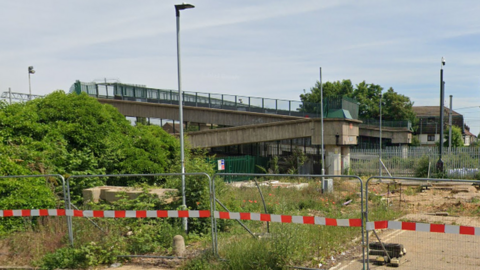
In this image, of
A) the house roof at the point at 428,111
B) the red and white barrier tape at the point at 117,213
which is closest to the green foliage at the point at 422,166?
the red and white barrier tape at the point at 117,213

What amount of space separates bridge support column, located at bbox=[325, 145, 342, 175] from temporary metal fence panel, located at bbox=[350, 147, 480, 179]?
11.6 feet

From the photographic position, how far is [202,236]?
1073 centimetres

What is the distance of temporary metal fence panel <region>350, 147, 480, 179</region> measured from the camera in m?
31.4

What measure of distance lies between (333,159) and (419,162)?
20.9 ft

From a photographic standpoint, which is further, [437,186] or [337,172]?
[337,172]

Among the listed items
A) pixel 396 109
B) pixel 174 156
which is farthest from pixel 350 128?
pixel 396 109

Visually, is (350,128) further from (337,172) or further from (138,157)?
(138,157)

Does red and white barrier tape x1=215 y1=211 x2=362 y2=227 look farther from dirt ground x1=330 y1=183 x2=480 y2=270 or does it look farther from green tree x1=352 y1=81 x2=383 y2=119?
green tree x1=352 y1=81 x2=383 y2=119

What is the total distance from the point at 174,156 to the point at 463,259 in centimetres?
1439

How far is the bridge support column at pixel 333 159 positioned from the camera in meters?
33.2

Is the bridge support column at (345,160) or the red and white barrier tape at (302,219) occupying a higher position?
the red and white barrier tape at (302,219)

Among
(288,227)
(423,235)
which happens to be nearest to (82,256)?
(288,227)

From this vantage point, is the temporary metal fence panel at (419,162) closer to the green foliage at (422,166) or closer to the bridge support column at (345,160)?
the green foliage at (422,166)

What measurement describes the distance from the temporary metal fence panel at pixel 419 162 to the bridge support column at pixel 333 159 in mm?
3533
